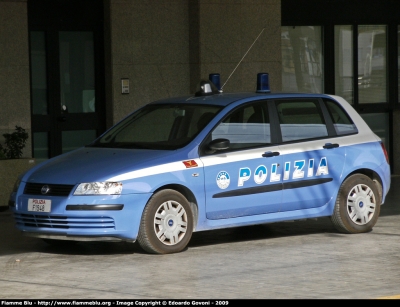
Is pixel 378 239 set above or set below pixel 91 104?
below

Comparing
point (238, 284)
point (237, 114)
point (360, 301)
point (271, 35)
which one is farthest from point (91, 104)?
point (360, 301)

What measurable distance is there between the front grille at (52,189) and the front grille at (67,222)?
220 mm

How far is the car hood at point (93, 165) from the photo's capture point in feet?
30.5

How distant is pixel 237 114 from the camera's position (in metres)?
10.2

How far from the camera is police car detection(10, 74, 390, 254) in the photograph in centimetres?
→ 925

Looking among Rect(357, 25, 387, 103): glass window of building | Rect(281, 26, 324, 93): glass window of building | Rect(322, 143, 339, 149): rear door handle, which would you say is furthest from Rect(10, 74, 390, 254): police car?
Rect(357, 25, 387, 103): glass window of building

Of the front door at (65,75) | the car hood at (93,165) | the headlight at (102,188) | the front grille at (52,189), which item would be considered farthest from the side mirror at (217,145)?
the front door at (65,75)

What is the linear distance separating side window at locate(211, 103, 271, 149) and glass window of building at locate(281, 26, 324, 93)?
6781 millimetres

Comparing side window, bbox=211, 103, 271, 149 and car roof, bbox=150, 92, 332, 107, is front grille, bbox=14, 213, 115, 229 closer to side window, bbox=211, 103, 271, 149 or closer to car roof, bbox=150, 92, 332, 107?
side window, bbox=211, 103, 271, 149

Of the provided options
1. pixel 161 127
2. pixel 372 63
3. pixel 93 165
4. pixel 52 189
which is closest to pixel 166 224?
pixel 93 165

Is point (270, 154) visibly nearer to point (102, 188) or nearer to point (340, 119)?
point (340, 119)

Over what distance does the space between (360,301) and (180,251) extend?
9.53 ft

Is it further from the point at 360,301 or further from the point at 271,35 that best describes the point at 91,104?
the point at 360,301

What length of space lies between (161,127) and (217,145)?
82 cm
